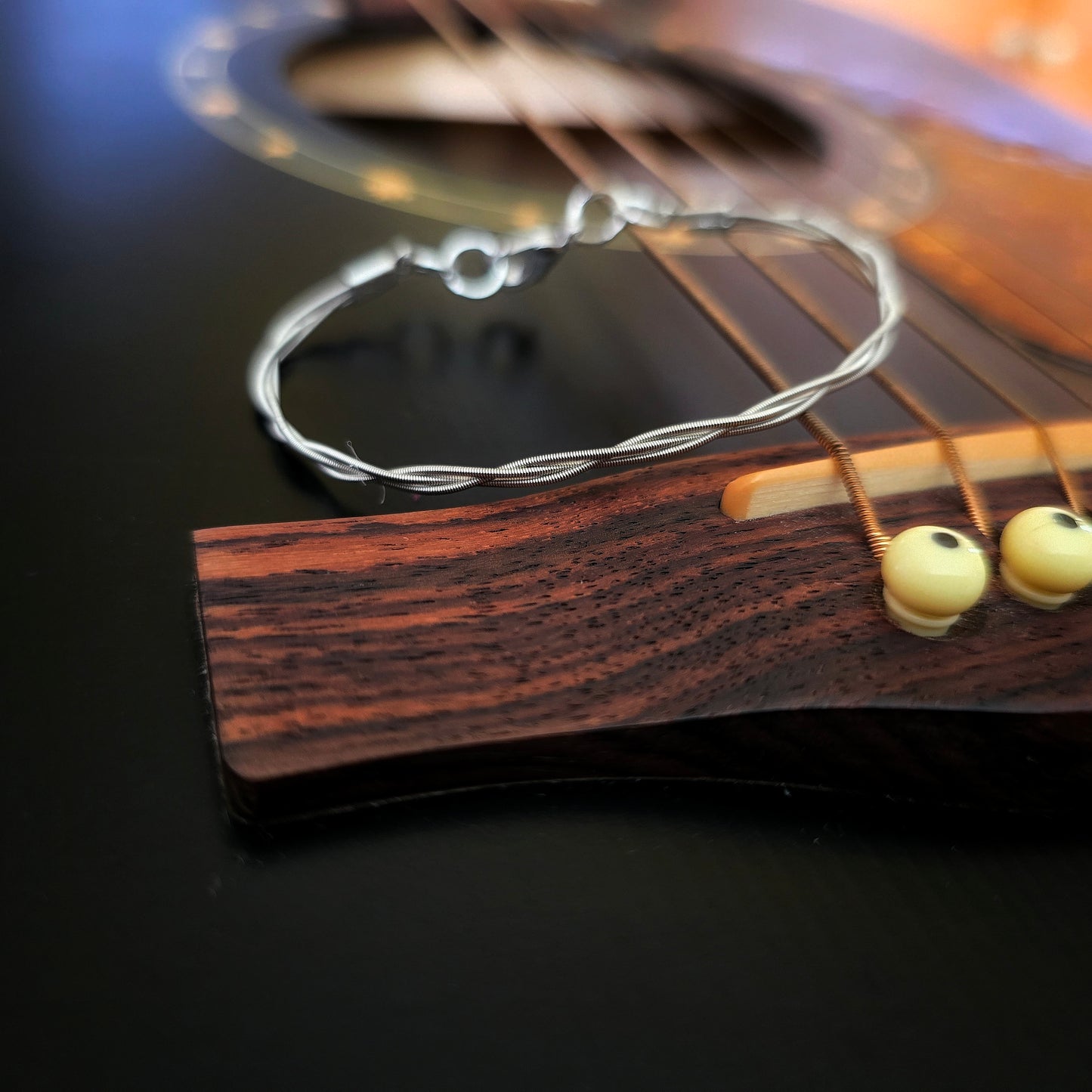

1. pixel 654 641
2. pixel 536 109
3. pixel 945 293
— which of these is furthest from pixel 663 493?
pixel 536 109

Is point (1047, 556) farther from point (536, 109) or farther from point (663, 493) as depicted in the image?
point (536, 109)

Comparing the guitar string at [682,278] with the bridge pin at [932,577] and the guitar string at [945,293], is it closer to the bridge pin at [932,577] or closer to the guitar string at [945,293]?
the bridge pin at [932,577]

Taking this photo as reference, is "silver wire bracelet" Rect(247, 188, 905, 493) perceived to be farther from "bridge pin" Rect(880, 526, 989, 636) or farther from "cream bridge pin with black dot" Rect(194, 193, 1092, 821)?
"bridge pin" Rect(880, 526, 989, 636)

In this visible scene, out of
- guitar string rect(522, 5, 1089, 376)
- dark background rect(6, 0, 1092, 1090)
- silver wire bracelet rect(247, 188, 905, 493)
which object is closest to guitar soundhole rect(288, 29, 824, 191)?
guitar string rect(522, 5, 1089, 376)

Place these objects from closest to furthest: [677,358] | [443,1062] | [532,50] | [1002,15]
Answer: [443,1062], [677,358], [532,50], [1002,15]

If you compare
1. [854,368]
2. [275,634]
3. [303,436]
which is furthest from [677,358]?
[275,634]

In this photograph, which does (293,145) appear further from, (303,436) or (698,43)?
(698,43)
